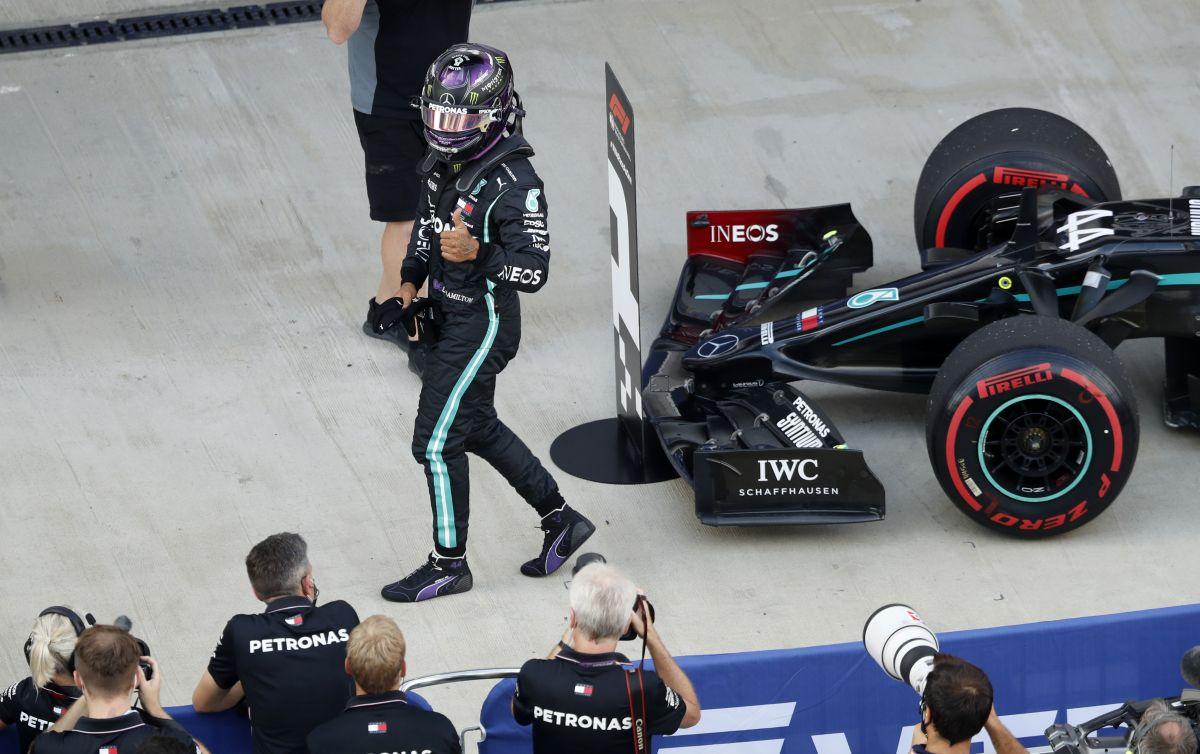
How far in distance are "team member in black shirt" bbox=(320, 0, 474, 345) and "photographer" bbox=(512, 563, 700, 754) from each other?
11.3ft

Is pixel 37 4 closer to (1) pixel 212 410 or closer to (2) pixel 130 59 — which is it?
(2) pixel 130 59

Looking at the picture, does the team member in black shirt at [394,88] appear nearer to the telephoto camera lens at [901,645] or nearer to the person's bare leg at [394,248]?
the person's bare leg at [394,248]

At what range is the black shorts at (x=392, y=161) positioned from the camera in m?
7.79

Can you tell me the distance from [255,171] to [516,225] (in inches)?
153

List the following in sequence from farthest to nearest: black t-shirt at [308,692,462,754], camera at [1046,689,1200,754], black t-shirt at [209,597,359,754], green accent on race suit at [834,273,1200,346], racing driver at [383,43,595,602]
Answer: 1. green accent on race suit at [834,273,1200,346]
2. racing driver at [383,43,595,602]
3. black t-shirt at [209,597,359,754]
4. camera at [1046,689,1200,754]
5. black t-shirt at [308,692,462,754]

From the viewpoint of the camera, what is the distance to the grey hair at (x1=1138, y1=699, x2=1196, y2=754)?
12.9ft

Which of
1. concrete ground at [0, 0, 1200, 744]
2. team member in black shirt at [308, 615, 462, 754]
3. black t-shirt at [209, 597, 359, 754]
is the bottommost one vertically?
concrete ground at [0, 0, 1200, 744]

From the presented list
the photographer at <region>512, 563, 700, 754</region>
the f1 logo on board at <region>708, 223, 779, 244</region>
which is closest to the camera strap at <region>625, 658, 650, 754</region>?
Result: the photographer at <region>512, 563, 700, 754</region>

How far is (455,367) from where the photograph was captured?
19.8 feet

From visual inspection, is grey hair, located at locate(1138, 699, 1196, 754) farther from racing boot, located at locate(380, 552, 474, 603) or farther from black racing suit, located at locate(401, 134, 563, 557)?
racing boot, located at locate(380, 552, 474, 603)

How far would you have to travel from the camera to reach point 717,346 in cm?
707

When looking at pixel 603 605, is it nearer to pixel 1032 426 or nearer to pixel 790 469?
pixel 790 469

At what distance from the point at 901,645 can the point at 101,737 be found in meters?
1.91

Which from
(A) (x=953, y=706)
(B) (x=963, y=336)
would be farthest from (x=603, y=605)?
(B) (x=963, y=336)
